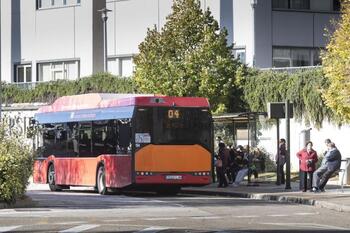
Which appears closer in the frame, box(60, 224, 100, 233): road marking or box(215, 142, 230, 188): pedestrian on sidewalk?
box(60, 224, 100, 233): road marking

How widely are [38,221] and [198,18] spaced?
75.5ft

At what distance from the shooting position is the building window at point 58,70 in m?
53.5

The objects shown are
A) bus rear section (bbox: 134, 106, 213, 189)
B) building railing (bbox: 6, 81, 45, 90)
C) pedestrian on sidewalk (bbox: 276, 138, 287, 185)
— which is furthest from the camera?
building railing (bbox: 6, 81, 45, 90)

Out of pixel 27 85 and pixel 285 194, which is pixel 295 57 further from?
pixel 285 194

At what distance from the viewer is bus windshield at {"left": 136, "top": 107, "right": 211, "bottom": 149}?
2777cm

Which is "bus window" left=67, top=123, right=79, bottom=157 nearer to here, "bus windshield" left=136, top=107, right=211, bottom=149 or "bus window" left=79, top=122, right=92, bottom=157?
"bus window" left=79, top=122, right=92, bottom=157

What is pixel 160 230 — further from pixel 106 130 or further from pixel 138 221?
pixel 106 130

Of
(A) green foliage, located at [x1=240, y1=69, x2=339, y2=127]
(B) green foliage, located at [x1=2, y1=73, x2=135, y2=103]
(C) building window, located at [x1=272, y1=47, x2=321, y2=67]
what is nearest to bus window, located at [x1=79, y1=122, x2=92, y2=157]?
(A) green foliage, located at [x1=240, y1=69, x2=339, y2=127]

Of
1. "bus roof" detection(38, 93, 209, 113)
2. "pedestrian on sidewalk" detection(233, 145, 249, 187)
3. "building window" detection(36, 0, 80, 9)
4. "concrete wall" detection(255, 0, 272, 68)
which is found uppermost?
"building window" detection(36, 0, 80, 9)

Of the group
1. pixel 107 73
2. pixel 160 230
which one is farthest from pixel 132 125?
pixel 107 73

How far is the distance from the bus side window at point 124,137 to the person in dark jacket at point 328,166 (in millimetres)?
6268

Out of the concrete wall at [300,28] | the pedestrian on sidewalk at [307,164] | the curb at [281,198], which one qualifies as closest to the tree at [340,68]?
the pedestrian on sidewalk at [307,164]

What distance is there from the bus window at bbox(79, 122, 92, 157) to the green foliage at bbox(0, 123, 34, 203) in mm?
6332

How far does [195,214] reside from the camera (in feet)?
67.9
